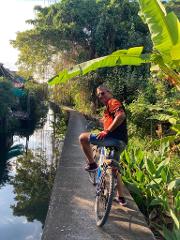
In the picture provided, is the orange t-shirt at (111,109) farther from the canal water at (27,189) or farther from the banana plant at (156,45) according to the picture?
the canal water at (27,189)

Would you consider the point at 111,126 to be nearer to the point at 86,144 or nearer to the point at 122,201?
the point at 86,144

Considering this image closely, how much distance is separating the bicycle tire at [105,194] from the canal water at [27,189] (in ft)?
11.5

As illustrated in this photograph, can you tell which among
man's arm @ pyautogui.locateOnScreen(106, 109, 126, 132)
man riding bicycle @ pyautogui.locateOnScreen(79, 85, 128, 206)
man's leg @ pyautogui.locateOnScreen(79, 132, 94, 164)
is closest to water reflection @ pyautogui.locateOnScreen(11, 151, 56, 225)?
man's leg @ pyautogui.locateOnScreen(79, 132, 94, 164)

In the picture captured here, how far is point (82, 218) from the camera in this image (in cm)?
639

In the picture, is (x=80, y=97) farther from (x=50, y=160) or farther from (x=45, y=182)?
(x=45, y=182)

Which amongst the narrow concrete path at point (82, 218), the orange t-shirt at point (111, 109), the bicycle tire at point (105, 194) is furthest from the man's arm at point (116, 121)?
the narrow concrete path at point (82, 218)

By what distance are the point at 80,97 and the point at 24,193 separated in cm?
1458

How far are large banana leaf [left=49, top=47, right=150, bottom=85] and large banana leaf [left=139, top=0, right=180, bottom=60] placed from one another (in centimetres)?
32

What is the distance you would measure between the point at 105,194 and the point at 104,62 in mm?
1928

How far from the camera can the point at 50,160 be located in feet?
56.0

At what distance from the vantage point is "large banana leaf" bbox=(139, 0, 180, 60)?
5.70 metres

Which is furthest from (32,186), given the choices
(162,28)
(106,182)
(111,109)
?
(162,28)

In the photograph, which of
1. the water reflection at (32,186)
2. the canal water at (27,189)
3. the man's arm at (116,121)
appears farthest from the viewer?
the water reflection at (32,186)

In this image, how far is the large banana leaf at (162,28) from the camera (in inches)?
224
